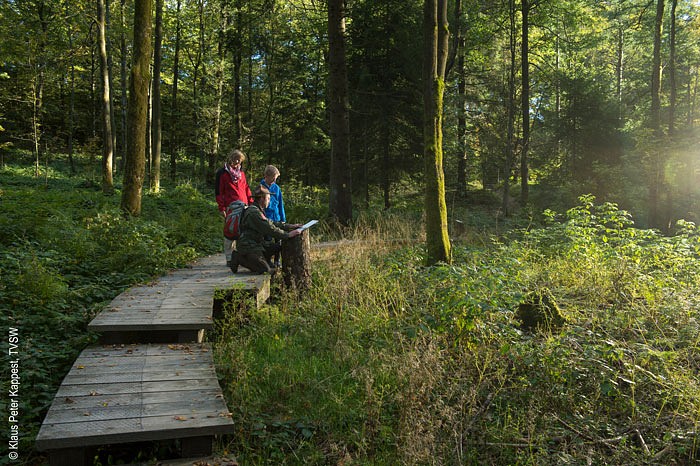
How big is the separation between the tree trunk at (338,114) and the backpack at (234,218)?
547 cm

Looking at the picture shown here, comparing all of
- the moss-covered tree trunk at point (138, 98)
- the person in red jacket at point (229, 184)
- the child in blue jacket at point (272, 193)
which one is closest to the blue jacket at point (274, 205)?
the child in blue jacket at point (272, 193)

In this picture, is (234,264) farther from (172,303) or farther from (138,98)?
(138,98)

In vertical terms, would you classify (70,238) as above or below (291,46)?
below

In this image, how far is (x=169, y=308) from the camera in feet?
16.9

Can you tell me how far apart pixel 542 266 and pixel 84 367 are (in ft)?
24.8

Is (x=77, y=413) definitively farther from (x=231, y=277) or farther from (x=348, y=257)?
(x=348, y=257)

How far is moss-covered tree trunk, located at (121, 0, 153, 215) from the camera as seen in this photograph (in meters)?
9.40

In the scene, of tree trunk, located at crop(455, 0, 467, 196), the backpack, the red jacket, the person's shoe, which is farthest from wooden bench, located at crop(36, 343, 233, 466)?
tree trunk, located at crop(455, 0, 467, 196)

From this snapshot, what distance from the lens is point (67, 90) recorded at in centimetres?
3294

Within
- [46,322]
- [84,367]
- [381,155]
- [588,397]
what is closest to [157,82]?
[381,155]

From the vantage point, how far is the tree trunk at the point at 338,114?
484 inches

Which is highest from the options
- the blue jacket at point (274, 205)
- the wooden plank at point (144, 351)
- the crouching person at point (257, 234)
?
the blue jacket at point (274, 205)

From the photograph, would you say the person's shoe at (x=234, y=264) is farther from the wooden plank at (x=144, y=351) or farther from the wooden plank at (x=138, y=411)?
the wooden plank at (x=138, y=411)

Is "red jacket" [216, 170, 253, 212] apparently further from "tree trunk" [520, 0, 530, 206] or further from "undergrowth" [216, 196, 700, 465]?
"tree trunk" [520, 0, 530, 206]
